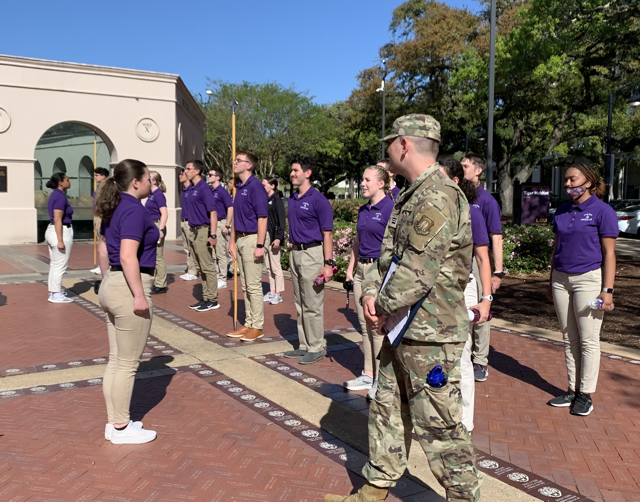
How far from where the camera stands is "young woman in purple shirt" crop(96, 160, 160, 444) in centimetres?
376

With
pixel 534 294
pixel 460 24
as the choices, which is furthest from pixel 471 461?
pixel 460 24

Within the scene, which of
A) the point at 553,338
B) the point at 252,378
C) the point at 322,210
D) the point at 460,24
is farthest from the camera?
the point at 460,24

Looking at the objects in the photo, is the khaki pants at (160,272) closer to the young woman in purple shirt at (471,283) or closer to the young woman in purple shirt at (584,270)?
the young woman in purple shirt at (471,283)

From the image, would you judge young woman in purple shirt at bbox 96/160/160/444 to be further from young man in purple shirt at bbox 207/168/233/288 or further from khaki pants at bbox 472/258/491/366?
young man in purple shirt at bbox 207/168/233/288

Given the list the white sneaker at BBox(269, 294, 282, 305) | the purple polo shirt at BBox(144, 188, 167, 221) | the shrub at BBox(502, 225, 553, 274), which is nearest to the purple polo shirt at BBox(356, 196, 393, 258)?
the white sneaker at BBox(269, 294, 282, 305)

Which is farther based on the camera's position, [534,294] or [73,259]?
[73,259]

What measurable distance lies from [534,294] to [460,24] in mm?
21796

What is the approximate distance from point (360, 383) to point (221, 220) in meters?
6.21

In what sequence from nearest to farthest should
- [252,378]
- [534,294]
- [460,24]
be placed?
[252,378]
[534,294]
[460,24]

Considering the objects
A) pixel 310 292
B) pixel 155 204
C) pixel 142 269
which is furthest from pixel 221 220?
pixel 142 269

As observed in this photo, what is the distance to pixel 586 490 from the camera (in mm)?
3416

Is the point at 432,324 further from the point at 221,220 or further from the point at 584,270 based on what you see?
the point at 221,220

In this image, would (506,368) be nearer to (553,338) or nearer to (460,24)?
(553,338)

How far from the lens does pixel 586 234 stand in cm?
448
